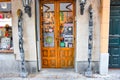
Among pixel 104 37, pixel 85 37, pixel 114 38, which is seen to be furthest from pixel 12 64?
pixel 114 38

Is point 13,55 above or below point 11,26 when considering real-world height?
below

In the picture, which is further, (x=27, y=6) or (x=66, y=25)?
(x=66, y=25)

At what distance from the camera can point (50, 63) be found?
7395 millimetres

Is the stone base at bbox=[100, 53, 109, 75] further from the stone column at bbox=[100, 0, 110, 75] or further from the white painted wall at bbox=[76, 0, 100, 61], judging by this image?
the white painted wall at bbox=[76, 0, 100, 61]

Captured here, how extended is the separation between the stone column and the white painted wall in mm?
180

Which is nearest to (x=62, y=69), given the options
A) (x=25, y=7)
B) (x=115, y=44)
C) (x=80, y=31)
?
(x=80, y=31)

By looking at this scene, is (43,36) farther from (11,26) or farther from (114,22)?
(114,22)

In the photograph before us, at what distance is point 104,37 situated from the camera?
21.5ft

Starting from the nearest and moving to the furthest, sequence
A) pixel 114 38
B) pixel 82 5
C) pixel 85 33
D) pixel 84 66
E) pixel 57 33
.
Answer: pixel 82 5, pixel 85 33, pixel 84 66, pixel 114 38, pixel 57 33

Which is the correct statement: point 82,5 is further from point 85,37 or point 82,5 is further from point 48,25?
point 48,25

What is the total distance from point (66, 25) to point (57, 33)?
0.43 metres

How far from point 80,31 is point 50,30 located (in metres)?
1.16

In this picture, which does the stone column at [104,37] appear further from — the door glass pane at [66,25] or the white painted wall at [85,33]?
the door glass pane at [66,25]

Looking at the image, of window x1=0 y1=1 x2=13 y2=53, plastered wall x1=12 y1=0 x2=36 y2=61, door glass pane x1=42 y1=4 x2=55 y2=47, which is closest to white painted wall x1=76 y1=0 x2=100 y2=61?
door glass pane x1=42 y1=4 x2=55 y2=47
